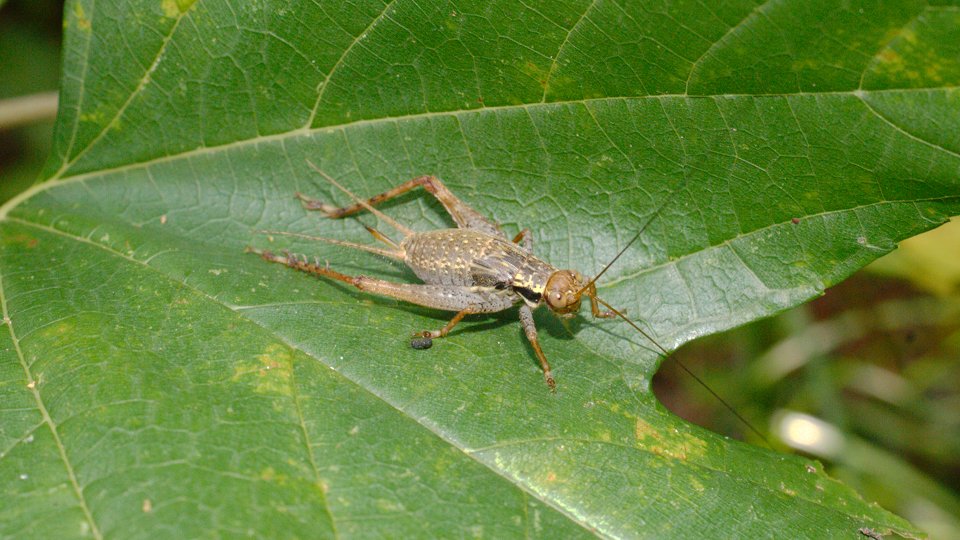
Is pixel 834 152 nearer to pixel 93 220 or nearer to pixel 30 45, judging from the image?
pixel 93 220

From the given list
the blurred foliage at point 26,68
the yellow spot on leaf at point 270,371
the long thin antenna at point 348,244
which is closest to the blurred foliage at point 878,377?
the long thin antenna at point 348,244

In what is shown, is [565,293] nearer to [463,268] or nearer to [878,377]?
[463,268]

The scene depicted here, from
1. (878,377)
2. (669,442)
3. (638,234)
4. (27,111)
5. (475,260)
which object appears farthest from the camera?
(878,377)

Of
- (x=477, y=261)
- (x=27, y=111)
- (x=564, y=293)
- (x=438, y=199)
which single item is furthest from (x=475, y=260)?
(x=27, y=111)

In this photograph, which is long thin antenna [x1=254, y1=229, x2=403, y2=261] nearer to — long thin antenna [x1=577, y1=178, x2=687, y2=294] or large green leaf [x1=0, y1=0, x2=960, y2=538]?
large green leaf [x1=0, y1=0, x2=960, y2=538]

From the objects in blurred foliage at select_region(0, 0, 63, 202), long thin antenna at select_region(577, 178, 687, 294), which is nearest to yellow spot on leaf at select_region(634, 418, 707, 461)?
long thin antenna at select_region(577, 178, 687, 294)
